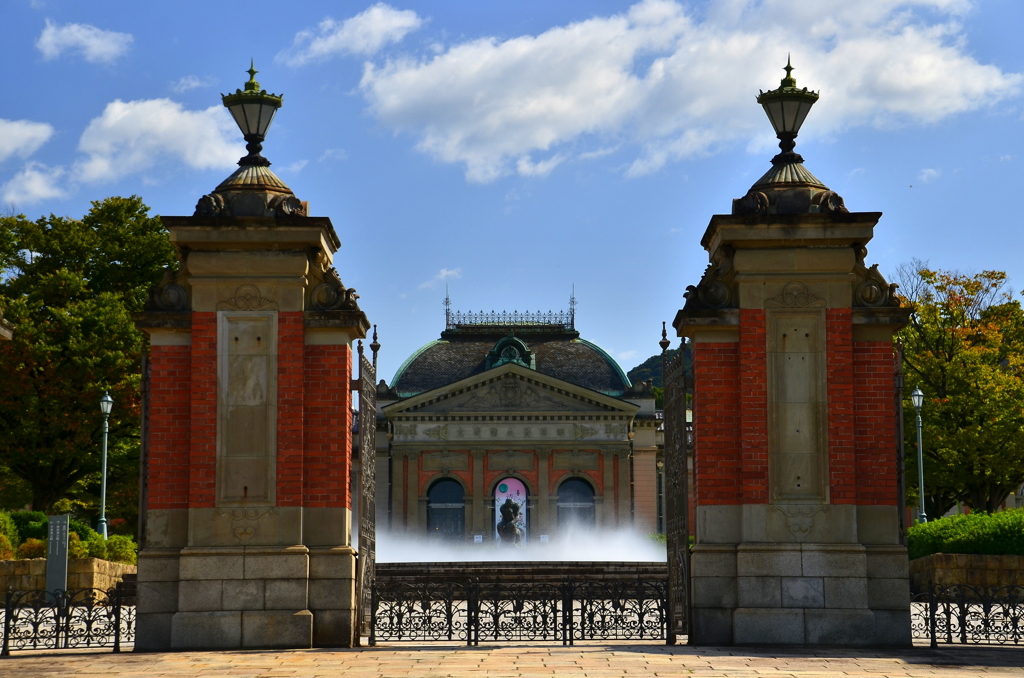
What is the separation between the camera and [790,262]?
14.3m

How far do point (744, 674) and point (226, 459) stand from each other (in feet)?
20.0

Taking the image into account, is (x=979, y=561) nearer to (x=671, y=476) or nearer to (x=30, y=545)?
(x=671, y=476)

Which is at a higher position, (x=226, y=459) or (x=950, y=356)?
(x=950, y=356)

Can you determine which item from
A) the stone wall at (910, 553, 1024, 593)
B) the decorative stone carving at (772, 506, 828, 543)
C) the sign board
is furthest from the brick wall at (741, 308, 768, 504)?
the sign board

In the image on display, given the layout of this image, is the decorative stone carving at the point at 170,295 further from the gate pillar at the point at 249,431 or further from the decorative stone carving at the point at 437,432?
the decorative stone carving at the point at 437,432

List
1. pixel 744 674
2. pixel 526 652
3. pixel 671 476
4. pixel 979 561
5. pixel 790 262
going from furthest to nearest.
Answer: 1. pixel 979 561
2. pixel 671 476
3. pixel 790 262
4. pixel 526 652
5. pixel 744 674

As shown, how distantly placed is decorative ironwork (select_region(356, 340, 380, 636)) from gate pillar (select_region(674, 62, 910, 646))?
3706 millimetres

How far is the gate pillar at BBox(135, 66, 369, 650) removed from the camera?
45.6 feet

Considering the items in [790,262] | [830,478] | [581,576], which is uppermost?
[790,262]

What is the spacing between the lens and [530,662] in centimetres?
1231

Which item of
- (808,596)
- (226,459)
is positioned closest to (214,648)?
(226,459)

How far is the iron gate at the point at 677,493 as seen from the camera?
14.6 m

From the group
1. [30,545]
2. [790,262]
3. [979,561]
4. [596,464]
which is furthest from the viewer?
[596,464]

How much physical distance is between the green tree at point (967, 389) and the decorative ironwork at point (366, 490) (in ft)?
89.8
